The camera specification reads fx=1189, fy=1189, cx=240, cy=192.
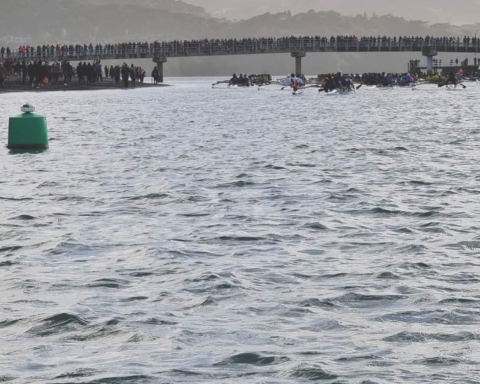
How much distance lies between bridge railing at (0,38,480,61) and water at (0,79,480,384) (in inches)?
4036

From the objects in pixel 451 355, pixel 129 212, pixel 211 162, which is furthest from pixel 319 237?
Answer: pixel 211 162

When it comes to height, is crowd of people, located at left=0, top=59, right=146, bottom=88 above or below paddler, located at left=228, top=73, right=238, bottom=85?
above

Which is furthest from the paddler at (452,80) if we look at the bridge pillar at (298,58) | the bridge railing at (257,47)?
the bridge pillar at (298,58)

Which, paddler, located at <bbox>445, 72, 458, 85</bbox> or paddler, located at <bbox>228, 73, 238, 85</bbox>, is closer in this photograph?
paddler, located at <bbox>445, 72, 458, 85</bbox>

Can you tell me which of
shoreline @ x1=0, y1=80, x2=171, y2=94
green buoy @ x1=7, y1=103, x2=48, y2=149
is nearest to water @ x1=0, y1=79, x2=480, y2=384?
green buoy @ x1=7, y1=103, x2=48, y2=149

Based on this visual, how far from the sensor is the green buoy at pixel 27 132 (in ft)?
98.4

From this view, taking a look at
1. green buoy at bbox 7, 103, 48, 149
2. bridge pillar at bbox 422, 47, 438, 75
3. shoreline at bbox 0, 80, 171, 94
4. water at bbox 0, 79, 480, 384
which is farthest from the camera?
bridge pillar at bbox 422, 47, 438, 75

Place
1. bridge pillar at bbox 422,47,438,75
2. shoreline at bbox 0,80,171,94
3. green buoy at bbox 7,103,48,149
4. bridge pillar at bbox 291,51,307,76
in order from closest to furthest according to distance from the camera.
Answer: green buoy at bbox 7,103,48,149, shoreline at bbox 0,80,171,94, bridge pillar at bbox 291,51,307,76, bridge pillar at bbox 422,47,438,75

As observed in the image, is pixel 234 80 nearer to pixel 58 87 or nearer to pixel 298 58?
pixel 298 58

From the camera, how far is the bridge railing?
13450 cm

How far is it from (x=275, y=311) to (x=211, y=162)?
16.7 metres

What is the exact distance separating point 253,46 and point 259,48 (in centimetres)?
87

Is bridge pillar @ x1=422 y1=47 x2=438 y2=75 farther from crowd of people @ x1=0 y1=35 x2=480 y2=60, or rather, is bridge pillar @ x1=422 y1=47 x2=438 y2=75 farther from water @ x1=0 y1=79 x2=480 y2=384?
water @ x1=0 y1=79 x2=480 y2=384

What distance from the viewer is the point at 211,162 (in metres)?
27.3
